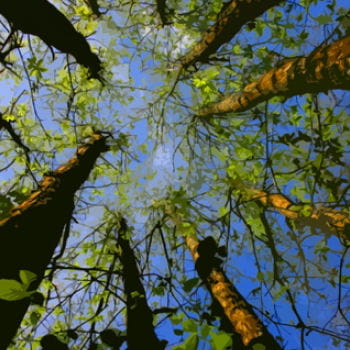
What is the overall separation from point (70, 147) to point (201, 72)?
2430mm

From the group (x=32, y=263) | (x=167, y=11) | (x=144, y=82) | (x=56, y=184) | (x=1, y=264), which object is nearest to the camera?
(x=1, y=264)

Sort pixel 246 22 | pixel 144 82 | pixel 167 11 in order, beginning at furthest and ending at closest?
pixel 144 82 < pixel 167 11 < pixel 246 22

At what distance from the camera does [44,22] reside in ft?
7.64

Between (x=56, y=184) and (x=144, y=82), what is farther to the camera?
(x=144, y=82)

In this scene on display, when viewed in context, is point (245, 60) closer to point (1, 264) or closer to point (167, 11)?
point (167, 11)

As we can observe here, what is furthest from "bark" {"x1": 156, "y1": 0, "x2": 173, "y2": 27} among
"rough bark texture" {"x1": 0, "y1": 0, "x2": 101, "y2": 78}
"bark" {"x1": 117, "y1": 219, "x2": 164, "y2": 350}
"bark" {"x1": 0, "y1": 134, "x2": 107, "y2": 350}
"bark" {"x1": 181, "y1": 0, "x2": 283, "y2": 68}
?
"bark" {"x1": 117, "y1": 219, "x2": 164, "y2": 350}

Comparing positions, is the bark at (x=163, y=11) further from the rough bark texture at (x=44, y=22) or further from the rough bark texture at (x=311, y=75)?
the rough bark texture at (x=311, y=75)

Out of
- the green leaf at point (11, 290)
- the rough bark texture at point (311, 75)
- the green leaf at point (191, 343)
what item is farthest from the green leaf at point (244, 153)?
the green leaf at point (11, 290)

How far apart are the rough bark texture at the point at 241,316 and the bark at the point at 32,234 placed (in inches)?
48.3

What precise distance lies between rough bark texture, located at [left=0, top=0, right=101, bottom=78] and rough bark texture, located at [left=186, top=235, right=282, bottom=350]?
2262mm

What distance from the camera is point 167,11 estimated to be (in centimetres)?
439

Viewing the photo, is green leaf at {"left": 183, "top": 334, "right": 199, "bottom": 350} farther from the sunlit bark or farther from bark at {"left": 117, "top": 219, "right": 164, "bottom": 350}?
the sunlit bark

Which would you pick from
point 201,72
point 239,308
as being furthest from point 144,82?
point 239,308

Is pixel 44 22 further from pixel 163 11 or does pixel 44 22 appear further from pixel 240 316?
pixel 240 316
